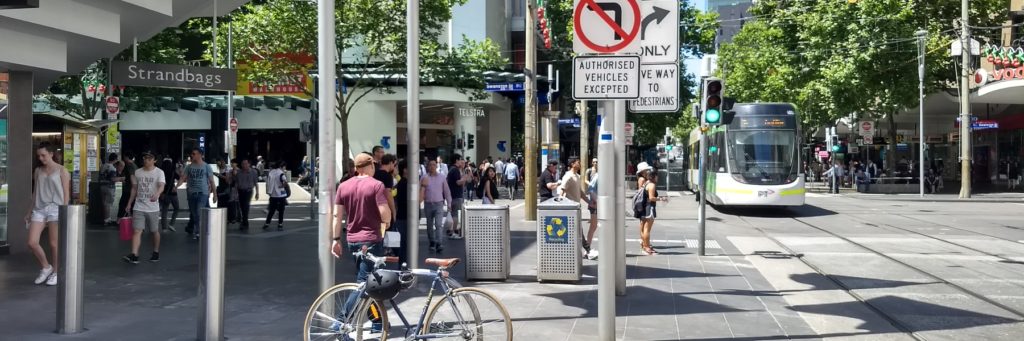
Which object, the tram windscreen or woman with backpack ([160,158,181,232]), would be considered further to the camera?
the tram windscreen

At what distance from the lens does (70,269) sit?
729cm

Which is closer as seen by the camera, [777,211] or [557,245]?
[557,245]

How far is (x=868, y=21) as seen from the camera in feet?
111

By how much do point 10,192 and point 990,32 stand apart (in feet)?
124

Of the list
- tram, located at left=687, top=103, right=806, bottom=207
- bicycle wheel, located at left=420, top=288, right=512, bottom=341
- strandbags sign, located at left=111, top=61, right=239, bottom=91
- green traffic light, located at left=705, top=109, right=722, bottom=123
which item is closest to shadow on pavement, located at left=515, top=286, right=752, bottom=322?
bicycle wheel, located at left=420, top=288, right=512, bottom=341

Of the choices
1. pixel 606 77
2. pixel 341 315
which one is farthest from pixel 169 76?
pixel 606 77

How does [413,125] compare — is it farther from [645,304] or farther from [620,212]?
[645,304]

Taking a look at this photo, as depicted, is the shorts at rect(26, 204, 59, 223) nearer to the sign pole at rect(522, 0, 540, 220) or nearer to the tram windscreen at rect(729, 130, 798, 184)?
the sign pole at rect(522, 0, 540, 220)

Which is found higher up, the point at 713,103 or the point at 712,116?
the point at 713,103

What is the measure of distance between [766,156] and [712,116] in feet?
35.6

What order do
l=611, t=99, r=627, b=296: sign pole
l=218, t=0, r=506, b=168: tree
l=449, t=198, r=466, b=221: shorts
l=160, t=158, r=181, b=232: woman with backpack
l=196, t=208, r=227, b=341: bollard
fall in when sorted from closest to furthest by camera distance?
l=196, t=208, r=227, b=341: bollard → l=611, t=99, r=627, b=296: sign pole → l=449, t=198, r=466, b=221: shorts → l=160, t=158, r=181, b=232: woman with backpack → l=218, t=0, r=506, b=168: tree

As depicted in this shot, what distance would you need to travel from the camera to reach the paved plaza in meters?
7.74

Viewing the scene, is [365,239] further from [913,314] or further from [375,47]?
[375,47]

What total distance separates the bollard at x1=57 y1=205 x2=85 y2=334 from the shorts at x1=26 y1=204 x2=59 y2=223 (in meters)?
3.27
